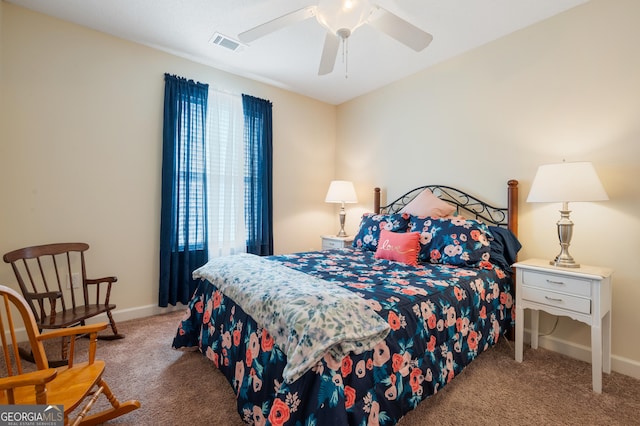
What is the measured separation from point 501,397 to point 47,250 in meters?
3.43

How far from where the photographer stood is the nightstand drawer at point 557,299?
73.8 inches

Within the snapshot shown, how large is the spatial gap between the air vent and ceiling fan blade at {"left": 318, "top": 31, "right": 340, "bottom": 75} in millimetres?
1084

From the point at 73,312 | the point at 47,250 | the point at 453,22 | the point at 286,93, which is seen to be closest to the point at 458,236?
the point at 453,22

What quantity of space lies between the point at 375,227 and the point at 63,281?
2903 millimetres

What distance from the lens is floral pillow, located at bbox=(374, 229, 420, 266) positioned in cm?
244

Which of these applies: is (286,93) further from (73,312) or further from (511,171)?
(73,312)

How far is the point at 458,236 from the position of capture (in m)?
2.42

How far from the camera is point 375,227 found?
307 cm

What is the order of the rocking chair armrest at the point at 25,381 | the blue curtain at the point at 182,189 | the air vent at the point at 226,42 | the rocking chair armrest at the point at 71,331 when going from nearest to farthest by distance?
the rocking chair armrest at the point at 25,381 < the rocking chair armrest at the point at 71,331 < the air vent at the point at 226,42 < the blue curtain at the point at 182,189

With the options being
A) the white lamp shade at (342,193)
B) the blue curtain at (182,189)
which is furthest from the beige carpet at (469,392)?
the white lamp shade at (342,193)

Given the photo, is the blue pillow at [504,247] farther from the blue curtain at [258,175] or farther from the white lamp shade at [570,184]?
the blue curtain at [258,175]

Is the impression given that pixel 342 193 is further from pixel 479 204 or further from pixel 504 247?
pixel 504 247

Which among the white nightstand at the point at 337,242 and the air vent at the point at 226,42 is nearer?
the air vent at the point at 226,42

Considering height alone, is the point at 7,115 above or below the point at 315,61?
below
